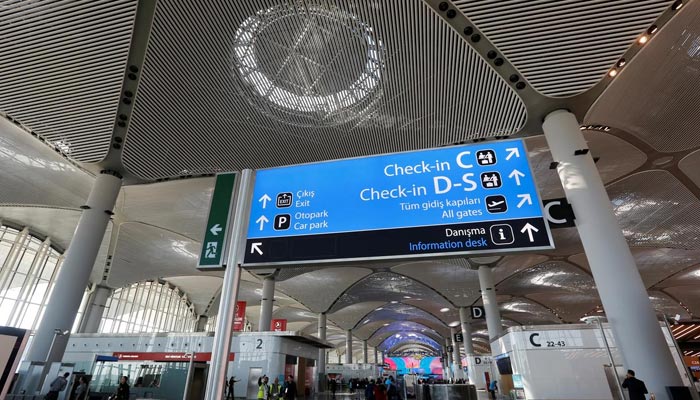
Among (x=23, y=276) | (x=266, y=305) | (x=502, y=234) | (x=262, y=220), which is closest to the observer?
(x=502, y=234)

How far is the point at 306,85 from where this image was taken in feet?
37.9

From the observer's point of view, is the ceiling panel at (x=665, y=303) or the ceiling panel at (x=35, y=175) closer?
the ceiling panel at (x=35, y=175)

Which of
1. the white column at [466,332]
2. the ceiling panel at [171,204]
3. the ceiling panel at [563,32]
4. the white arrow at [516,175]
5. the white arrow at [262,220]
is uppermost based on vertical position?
the ceiling panel at [171,204]

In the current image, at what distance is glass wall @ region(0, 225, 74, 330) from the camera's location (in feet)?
73.5

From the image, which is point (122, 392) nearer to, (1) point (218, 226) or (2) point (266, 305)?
(1) point (218, 226)

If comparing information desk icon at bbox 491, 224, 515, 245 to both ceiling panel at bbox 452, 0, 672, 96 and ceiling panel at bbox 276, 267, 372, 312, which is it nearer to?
ceiling panel at bbox 452, 0, 672, 96

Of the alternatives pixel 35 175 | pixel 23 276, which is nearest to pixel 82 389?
pixel 35 175

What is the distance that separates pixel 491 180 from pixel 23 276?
98.1 ft

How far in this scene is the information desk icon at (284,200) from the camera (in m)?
5.24

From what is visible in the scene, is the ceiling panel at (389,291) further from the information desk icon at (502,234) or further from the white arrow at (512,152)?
the information desk icon at (502,234)

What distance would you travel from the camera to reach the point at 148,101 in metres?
12.3

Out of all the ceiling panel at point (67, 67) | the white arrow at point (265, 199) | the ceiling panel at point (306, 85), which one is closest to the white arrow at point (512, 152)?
the white arrow at point (265, 199)

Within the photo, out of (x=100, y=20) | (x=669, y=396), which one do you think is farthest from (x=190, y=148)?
(x=669, y=396)

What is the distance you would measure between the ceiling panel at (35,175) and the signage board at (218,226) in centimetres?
1582
